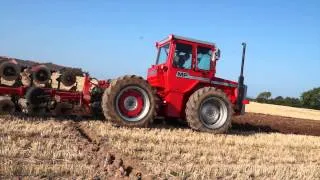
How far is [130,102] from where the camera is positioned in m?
12.0

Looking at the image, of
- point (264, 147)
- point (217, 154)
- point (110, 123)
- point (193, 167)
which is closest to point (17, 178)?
point (193, 167)

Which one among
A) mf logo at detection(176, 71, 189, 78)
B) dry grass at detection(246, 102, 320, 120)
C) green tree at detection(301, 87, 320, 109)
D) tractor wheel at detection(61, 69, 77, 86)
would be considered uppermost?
green tree at detection(301, 87, 320, 109)

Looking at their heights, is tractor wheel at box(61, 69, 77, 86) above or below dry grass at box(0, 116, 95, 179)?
above

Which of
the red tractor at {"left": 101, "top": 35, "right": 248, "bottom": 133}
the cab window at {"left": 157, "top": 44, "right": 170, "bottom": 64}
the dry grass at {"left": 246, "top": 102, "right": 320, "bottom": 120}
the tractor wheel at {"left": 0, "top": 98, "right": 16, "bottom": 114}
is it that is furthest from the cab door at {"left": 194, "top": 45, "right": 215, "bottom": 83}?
the dry grass at {"left": 246, "top": 102, "right": 320, "bottom": 120}

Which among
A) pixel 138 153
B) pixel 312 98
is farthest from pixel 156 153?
pixel 312 98

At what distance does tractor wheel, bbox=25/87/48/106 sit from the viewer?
11188 mm

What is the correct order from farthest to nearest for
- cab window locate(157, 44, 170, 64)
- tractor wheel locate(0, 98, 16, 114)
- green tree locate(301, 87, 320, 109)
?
green tree locate(301, 87, 320, 109)
cab window locate(157, 44, 170, 64)
tractor wheel locate(0, 98, 16, 114)

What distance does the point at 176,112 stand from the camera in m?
12.4

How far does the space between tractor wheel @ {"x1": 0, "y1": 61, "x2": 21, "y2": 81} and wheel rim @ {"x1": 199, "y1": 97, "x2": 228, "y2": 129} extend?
15.4ft

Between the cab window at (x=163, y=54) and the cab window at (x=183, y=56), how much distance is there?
0.33 meters

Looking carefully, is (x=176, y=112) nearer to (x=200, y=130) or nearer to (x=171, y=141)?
(x=200, y=130)

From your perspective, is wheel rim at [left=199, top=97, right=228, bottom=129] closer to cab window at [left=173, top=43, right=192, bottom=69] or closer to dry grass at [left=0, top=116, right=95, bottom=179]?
cab window at [left=173, top=43, right=192, bottom=69]

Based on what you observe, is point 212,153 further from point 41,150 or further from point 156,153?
point 41,150

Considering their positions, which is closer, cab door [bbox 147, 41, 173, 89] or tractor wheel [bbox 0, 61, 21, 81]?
tractor wheel [bbox 0, 61, 21, 81]
